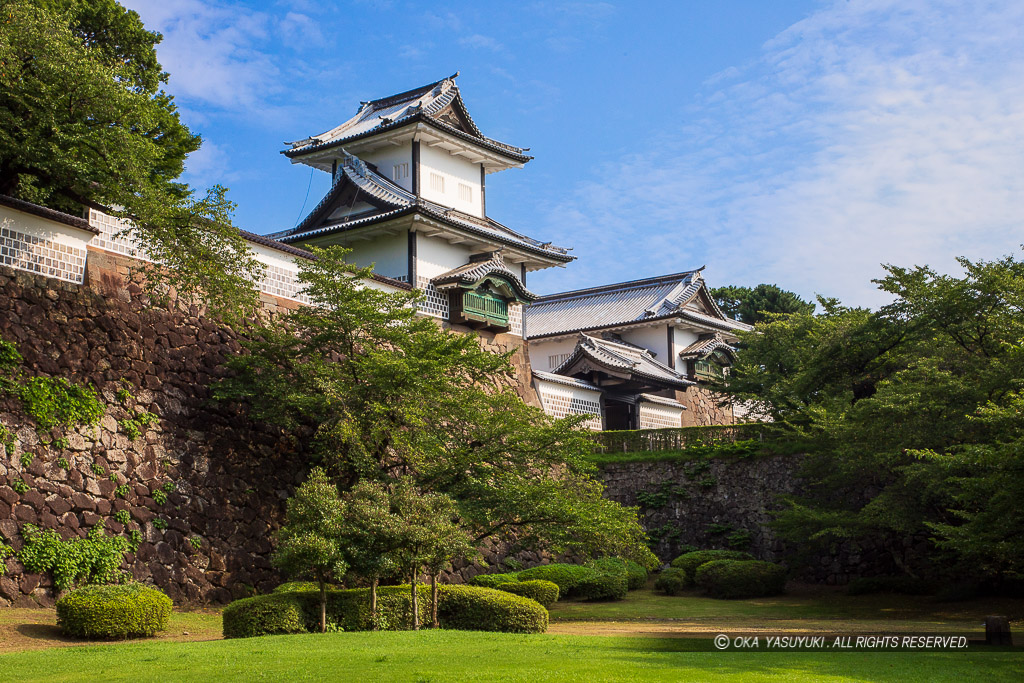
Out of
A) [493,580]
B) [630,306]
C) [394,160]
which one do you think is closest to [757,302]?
[630,306]

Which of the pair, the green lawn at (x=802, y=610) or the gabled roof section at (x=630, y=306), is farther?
the gabled roof section at (x=630, y=306)

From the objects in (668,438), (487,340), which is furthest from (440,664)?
(668,438)

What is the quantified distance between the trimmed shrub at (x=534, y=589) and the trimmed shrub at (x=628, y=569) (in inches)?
106

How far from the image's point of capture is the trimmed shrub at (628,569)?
79.7 ft

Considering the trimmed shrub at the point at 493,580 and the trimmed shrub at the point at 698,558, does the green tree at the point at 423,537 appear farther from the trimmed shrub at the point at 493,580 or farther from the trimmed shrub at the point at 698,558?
the trimmed shrub at the point at 698,558

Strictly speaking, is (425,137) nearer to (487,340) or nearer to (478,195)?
(478,195)

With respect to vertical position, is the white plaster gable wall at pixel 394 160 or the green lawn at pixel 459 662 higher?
the white plaster gable wall at pixel 394 160

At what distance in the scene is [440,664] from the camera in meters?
10.8

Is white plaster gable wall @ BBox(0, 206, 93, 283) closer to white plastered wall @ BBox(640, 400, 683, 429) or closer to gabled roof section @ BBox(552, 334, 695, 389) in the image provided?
gabled roof section @ BBox(552, 334, 695, 389)

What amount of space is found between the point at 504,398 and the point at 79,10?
1414cm

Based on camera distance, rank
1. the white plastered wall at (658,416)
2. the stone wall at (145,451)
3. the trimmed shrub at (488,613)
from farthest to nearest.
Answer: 1. the white plastered wall at (658,416)
2. the trimmed shrub at (488,613)
3. the stone wall at (145,451)

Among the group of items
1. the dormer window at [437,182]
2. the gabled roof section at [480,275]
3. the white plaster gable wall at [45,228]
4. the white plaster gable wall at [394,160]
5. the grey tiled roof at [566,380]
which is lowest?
the grey tiled roof at [566,380]

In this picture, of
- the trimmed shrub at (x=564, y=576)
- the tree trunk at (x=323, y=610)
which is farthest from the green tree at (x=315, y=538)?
the trimmed shrub at (x=564, y=576)

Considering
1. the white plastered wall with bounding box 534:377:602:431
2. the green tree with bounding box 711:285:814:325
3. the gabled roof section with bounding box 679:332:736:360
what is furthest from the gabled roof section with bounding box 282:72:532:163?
the green tree with bounding box 711:285:814:325
